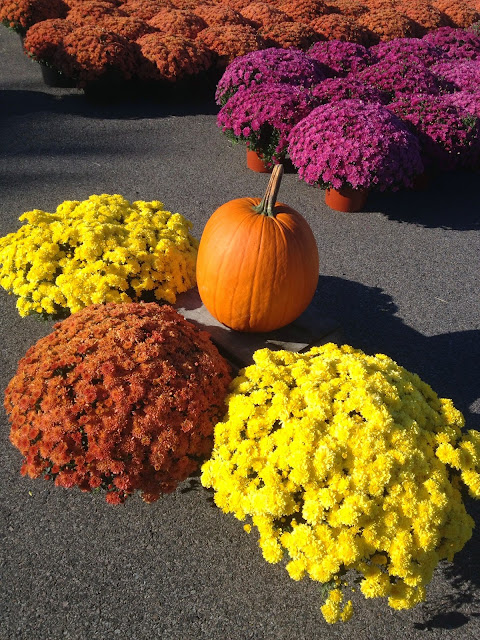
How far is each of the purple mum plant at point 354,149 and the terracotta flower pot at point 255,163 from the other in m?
0.69

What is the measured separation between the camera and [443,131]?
6059mm

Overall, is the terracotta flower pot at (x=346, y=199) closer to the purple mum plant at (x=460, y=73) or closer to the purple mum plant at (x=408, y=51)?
the purple mum plant at (x=460, y=73)

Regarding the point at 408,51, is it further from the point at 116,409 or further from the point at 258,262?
the point at 116,409

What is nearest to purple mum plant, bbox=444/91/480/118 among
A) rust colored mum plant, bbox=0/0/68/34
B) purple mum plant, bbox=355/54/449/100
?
purple mum plant, bbox=355/54/449/100

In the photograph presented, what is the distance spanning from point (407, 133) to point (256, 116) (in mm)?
1588

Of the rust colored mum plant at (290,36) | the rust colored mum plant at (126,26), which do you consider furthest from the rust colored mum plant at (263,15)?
the rust colored mum plant at (126,26)

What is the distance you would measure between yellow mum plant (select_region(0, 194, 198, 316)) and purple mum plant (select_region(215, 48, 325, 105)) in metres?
3.53

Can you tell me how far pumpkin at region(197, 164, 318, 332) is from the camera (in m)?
2.93

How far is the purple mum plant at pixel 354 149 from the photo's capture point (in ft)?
17.4

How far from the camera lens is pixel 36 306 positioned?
11.4 feet

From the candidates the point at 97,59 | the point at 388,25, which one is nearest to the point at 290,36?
the point at 388,25

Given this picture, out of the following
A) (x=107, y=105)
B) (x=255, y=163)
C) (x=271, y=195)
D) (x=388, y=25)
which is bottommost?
(x=107, y=105)

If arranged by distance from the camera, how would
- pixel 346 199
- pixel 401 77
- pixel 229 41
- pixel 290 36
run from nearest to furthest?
1. pixel 346 199
2. pixel 401 77
3. pixel 229 41
4. pixel 290 36

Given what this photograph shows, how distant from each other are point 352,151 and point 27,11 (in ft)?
22.3
